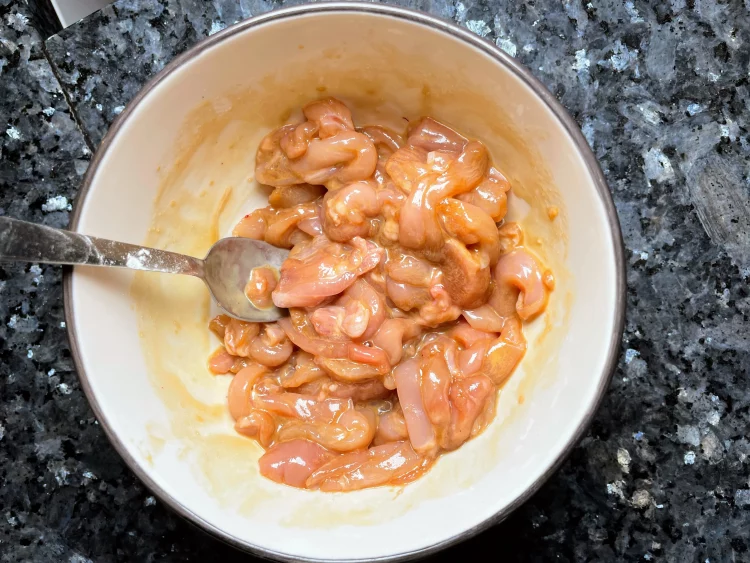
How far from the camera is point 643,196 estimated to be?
5.70 ft

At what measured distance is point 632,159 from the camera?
1.74 m

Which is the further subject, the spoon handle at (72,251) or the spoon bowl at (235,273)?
the spoon bowl at (235,273)

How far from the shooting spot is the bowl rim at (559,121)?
4.39 ft

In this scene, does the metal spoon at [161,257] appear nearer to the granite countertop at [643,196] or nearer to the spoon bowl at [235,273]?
the spoon bowl at [235,273]

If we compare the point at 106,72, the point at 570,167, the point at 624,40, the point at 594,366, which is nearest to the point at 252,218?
the point at 106,72

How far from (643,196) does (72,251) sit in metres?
1.42

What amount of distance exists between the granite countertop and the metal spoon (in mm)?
500

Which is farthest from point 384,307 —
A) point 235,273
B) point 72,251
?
point 72,251

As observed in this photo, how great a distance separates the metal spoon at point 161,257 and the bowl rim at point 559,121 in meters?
0.08

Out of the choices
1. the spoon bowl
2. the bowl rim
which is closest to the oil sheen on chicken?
the spoon bowl

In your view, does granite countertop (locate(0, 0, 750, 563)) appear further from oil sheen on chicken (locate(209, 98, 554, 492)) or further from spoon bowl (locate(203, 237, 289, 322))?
spoon bowl (locate(203, 237, 289, 322))

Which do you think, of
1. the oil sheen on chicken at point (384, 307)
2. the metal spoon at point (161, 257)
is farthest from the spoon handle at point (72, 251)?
the oil sheen on chicken at point (384, 307)

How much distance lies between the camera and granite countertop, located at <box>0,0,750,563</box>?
1.74 m

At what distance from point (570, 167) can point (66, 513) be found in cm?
164
